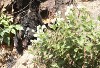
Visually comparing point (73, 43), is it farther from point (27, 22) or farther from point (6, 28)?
point (6, 28)

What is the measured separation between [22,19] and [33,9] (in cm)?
27

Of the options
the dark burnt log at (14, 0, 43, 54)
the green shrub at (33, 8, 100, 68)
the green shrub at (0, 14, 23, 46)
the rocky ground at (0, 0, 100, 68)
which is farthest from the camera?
the green shrub at (0, 14, 23, 46)

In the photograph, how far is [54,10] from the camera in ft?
16.7

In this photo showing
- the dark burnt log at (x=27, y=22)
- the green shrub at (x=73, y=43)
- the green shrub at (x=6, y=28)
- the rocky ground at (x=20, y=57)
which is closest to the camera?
the green shrub at (x=73, y=43)

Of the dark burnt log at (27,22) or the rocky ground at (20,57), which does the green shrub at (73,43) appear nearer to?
the rocky ground at (20,57)

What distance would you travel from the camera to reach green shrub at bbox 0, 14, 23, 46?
507 cm

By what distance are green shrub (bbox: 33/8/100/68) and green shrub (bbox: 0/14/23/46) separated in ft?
4.93

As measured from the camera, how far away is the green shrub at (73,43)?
10.7ft

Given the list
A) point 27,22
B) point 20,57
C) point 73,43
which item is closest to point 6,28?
point 27,22

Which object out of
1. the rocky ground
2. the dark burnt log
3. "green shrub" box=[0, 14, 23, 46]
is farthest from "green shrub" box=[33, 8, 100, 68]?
"green shrub" box=[0, 14, 23, 46]

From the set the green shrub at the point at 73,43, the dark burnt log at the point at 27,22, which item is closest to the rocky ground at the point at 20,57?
the dark burnt log at the point at 27,22

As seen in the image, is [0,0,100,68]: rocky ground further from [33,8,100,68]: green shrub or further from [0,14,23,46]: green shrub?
[33,8,100,68]: green shrub

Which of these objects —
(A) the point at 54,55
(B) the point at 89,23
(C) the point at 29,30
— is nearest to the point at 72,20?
(B) the point at 89,23

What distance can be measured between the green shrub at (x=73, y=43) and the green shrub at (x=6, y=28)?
150 cm
